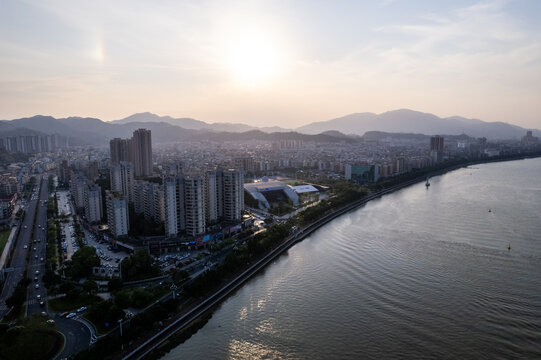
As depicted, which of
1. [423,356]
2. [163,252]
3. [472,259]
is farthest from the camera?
[163,252]

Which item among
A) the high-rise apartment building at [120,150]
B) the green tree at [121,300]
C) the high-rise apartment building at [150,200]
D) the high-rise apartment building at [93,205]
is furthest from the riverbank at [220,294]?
the high-rise apartment building at [120,150]

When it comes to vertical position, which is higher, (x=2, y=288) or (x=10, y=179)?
(x=10, y=179)

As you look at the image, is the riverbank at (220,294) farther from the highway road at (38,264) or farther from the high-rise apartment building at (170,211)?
the high-rise apartment building at (170,211)

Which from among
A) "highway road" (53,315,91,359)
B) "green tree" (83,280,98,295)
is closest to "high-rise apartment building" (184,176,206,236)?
"green tree" (83,280,98,295)

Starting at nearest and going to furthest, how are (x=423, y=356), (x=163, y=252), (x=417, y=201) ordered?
(x=423, y=356), (x=163, y=252), (x=417, y=201)

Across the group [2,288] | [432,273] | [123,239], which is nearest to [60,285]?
[2,288]

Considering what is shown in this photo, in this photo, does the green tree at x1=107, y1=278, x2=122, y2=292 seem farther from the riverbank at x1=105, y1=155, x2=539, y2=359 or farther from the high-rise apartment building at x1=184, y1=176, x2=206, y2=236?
the high-rise apartment building at x1=184, y1=176, x2=206, y2=236

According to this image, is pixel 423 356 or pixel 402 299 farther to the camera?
pixel 402 299

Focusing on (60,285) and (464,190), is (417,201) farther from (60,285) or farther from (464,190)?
(60,285)

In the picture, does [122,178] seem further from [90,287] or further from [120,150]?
[120,150]
